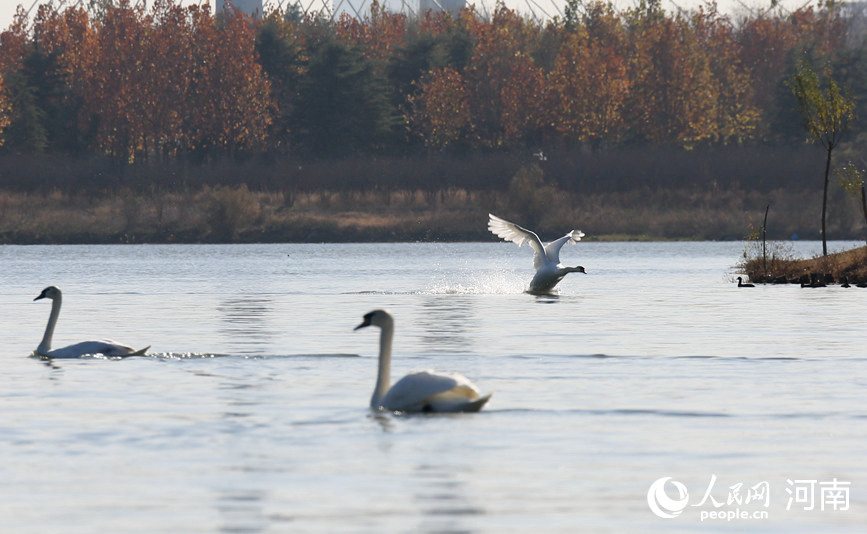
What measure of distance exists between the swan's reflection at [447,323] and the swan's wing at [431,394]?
869cm

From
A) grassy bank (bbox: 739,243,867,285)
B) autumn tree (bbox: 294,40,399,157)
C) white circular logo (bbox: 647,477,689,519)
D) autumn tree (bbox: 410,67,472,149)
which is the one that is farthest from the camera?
autumn tree (bbox: 410,67,472,149)

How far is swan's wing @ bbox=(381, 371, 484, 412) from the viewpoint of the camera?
1736 centimetres

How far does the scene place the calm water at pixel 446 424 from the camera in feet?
40.2

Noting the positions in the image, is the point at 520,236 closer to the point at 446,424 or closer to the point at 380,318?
the point at 380,318

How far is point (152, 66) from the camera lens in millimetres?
111500

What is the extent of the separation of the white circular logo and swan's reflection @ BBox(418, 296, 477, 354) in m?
13.3

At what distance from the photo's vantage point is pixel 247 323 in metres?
33.7

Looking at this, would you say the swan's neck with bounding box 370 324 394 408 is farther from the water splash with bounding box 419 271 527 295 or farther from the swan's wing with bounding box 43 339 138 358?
the water splash with bounding box 419 271 527 295

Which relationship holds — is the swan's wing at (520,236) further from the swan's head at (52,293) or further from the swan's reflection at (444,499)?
the swan's reflection at (444,499)

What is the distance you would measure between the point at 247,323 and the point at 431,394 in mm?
16781

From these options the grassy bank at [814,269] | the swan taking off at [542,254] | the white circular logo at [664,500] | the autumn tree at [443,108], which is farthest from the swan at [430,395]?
the autumn tree at [443,108]

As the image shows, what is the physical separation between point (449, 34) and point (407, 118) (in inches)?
342

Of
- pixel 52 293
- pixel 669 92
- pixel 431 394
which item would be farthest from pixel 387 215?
pixel 431 394

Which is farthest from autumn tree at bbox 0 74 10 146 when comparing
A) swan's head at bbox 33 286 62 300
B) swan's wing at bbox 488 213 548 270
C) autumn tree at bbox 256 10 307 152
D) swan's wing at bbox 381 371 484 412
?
swan's wing at bbox 381 371 484 412
